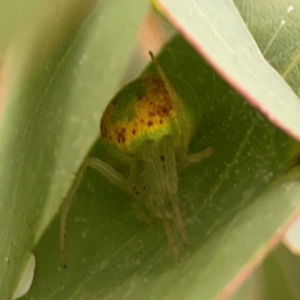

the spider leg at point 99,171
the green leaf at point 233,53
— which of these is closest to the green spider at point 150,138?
the spider leg at point 99,171

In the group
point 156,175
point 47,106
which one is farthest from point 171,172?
point 47,106

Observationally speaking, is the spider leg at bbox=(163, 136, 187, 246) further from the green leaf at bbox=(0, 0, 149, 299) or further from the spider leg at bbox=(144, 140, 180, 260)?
the green leaf at bbox=(0, 0, 149, 299)

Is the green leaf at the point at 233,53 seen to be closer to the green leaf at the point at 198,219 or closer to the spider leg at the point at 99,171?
the green leaf at the point at 198,219

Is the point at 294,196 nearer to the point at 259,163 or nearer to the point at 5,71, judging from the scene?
the point at 259,163

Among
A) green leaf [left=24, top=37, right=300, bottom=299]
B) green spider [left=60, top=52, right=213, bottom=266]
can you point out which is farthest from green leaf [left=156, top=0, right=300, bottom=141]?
green spider [left=60, top=52, right=213, bottom=266]

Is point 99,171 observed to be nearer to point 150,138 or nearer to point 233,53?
point 150,138

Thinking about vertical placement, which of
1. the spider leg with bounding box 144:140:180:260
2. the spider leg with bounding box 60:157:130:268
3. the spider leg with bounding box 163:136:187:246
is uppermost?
the spider leg with bounding box 163:136:187:246

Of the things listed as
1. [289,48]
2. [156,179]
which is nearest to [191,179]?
[156,179]
